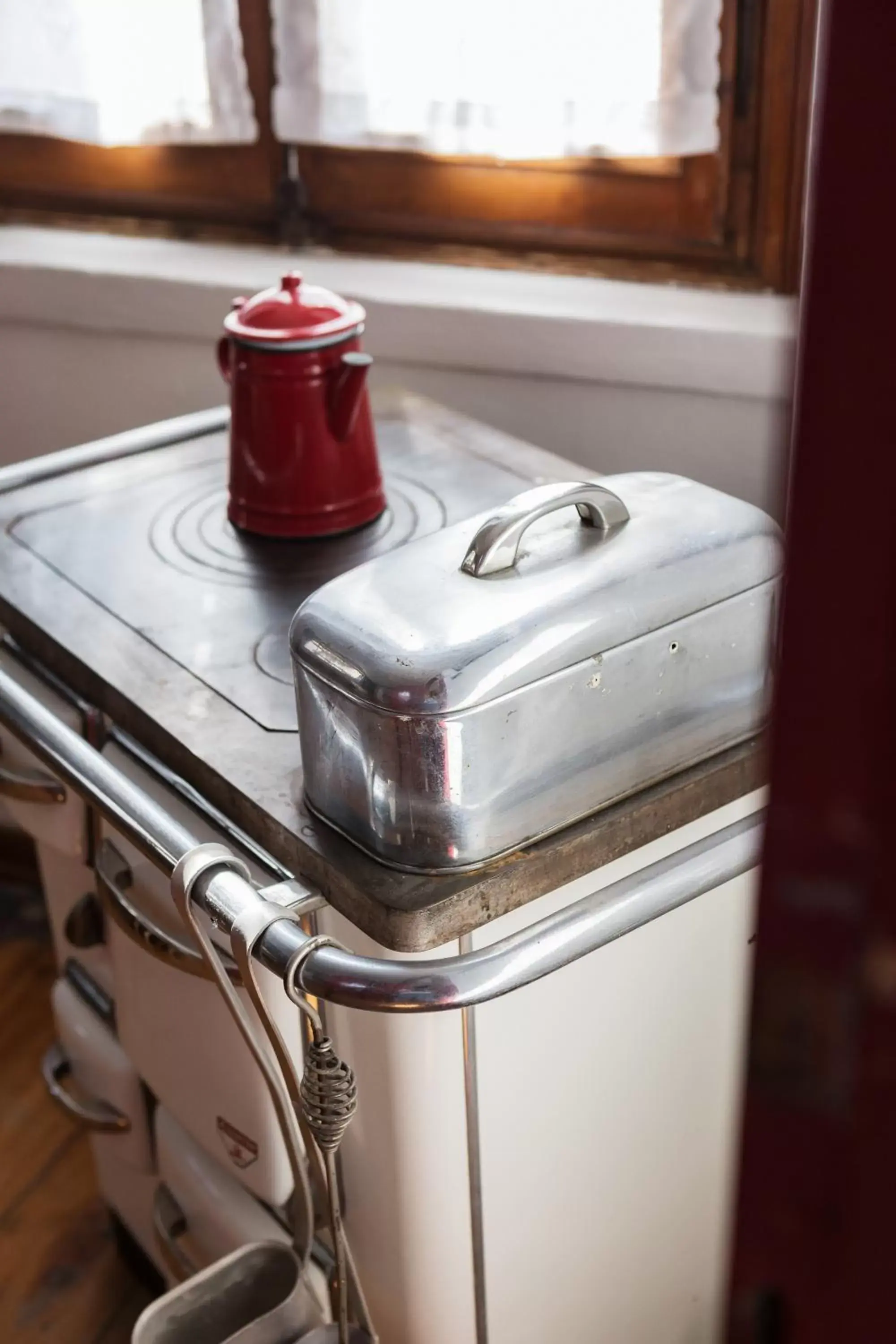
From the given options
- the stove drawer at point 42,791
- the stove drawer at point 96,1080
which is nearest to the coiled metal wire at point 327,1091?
the stove drawer at point 42,791

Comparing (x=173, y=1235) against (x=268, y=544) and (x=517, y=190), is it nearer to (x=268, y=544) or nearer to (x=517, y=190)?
(x=268, y=544)

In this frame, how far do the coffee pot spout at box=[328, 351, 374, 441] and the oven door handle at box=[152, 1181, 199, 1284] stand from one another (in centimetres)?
73

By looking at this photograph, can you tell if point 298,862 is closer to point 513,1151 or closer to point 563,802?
point 563,802

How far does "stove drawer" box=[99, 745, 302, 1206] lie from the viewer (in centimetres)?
102

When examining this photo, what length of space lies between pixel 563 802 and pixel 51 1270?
108 cm

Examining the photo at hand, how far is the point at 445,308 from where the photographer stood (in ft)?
5.10

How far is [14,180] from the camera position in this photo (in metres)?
1.92

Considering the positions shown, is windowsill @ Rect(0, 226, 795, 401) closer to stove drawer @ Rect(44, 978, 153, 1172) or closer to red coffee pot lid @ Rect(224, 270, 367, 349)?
red coffee pot lid @ Rect(224, 270, 367, 349)

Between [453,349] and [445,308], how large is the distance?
0.05m

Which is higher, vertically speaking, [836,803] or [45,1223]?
[836,803]

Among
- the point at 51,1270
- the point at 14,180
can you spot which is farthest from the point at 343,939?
the point at 14,180

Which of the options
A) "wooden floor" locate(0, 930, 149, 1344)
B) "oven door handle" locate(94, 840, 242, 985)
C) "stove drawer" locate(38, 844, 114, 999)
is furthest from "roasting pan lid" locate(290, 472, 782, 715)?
"wooden floor" locate(0, 930, 149, 1344)

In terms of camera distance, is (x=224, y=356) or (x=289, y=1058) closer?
(x=289, y=1058)

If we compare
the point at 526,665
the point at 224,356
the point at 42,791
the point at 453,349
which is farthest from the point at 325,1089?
the point at 453,349
